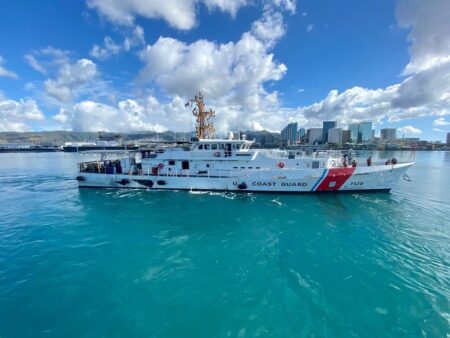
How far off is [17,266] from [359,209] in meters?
20.6

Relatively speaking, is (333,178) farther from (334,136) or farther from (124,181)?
(334,136)

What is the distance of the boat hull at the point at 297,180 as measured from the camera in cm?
1870

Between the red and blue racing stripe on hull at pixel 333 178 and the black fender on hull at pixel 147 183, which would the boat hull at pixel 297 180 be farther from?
the black fender on hull at pixel 147 183

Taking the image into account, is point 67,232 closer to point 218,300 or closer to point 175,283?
point 175,283

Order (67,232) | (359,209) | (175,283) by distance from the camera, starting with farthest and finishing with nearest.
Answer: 1. (359,209)
2. (67,232)
3. (175,283)

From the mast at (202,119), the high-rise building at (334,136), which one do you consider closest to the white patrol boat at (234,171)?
the mast at (202,119)

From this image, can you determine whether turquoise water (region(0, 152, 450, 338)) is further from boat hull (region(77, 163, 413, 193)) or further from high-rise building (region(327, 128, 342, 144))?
high-rise building (region(327, 128, 342, 144))

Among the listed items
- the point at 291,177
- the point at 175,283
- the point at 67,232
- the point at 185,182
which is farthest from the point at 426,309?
the point at 185,182

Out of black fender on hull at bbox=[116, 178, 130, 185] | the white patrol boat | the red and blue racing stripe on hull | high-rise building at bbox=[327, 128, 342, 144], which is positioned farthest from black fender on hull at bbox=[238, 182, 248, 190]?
high-rise building at bbox=[327, 128, 342, 144]

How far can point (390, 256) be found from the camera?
8.94m

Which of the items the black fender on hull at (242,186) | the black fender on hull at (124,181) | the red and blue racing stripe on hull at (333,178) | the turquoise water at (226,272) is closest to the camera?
the turquoise water at (226,272)

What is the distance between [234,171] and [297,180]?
247 inches

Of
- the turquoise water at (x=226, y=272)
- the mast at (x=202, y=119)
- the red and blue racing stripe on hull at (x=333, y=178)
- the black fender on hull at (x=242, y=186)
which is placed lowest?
the turquoise water at (x=226, y=272)

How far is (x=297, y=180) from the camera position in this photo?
62.4 feet
